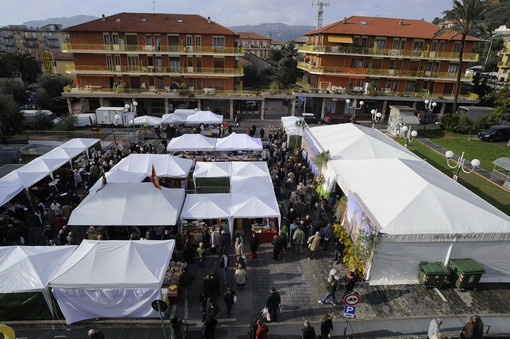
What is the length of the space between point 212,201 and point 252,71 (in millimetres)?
42294

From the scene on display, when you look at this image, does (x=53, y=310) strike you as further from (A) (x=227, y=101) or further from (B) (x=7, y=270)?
(A) (x=227, y=101)

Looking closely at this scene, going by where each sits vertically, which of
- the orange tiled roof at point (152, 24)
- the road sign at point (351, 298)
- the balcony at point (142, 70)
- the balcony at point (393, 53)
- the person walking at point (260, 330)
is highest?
the orange tiled roof at point (152, 24)

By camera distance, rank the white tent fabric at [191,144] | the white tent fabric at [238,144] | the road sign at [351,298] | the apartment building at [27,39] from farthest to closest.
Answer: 1. the apartment building at [27,39]
2. the white tent fabric at [238,144]
3. the white tent fabric at [191,144]
4. the road sign at [351,298]

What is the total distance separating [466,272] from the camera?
10.2 m

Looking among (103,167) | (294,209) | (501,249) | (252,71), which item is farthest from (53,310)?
(252,71)

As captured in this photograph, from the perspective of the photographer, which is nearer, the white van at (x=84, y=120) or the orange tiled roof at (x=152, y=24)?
the white van at (x=84, y=120)

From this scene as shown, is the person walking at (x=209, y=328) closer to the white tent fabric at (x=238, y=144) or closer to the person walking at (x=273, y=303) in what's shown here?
the person walking at (x=273, y=303)

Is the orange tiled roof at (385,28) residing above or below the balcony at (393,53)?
above

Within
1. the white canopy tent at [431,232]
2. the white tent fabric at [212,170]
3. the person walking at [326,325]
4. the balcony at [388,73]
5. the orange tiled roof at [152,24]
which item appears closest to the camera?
the person walking at [326,325]

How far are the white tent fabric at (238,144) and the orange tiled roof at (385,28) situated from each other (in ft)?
74.9

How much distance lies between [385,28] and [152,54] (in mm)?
27915

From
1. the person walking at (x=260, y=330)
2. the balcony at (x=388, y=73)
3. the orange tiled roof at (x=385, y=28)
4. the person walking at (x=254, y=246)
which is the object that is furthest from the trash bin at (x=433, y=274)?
the orange tiled roof at (x=385, y=28)

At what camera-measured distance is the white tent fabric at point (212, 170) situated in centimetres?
1595

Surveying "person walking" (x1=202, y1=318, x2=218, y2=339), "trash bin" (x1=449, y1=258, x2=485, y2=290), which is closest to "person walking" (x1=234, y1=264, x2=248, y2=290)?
"person walking" (x1=202, y1=318, x2=218, y2=339)
